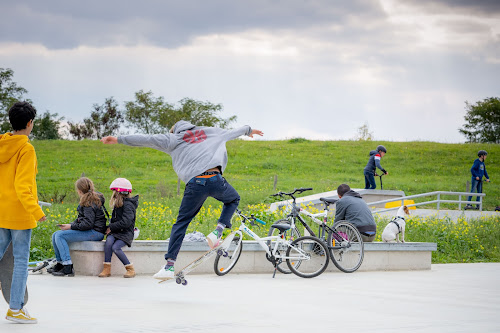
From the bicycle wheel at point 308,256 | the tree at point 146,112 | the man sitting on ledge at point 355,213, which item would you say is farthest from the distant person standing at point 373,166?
the tree at point 146,112

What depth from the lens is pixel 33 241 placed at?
10.8 metres

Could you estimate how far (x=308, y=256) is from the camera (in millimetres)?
10023

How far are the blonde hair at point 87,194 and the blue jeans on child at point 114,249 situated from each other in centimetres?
58

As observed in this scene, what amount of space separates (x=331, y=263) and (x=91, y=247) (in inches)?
158

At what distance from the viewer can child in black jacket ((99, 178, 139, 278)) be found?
928 cm

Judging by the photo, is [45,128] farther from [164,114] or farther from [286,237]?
[286,237]

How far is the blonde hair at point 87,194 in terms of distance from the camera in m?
9.48

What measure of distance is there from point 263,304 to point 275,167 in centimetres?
3391

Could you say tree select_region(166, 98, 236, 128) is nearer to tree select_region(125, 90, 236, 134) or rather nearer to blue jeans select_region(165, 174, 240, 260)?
tree select_region(125, 90, 236, 134)

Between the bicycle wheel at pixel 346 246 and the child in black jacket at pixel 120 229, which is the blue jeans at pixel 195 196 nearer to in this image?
the child in black jacket at pixel 120 229

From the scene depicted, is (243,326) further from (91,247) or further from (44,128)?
(44,128)

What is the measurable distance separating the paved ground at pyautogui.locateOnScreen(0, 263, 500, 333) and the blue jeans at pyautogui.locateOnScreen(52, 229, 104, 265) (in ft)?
1.07

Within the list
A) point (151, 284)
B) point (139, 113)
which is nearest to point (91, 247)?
point (151, 284)

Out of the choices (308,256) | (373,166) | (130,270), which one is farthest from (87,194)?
(373,166)
